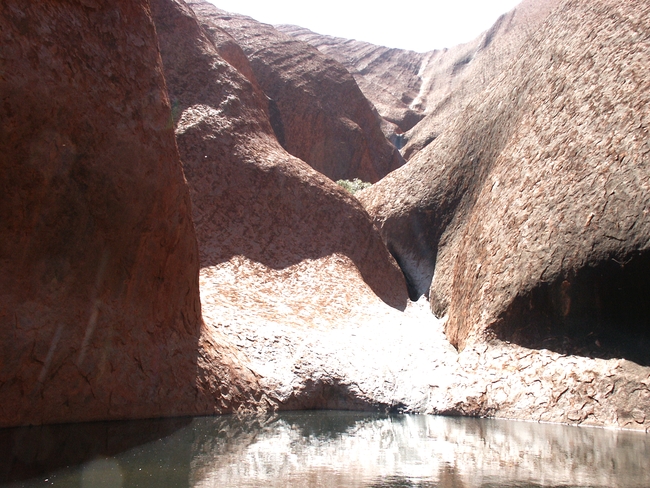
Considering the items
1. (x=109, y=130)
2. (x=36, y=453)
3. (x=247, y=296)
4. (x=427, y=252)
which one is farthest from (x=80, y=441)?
(x=427, y=252)

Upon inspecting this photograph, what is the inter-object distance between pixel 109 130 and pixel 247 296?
19.9 feet

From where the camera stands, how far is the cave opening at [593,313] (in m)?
10.3

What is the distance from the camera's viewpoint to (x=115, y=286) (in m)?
8.35

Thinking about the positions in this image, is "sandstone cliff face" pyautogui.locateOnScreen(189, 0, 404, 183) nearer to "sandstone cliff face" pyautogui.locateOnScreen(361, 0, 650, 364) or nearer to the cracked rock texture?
"sandstone cliff face" pyautogui.locateOnScreen(361, 0, 650, 364)

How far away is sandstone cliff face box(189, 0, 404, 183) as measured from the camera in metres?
30.0

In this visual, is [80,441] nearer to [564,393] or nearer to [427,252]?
[564,393]

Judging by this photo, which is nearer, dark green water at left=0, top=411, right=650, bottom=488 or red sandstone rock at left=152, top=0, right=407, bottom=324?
dark green water at left=0, top=411, right=650, bottom=488

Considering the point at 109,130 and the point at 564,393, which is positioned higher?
the point at 109,130

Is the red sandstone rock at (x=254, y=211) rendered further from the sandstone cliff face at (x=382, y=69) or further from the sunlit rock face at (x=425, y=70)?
the sandstone cliff face at (x=382, y=69)

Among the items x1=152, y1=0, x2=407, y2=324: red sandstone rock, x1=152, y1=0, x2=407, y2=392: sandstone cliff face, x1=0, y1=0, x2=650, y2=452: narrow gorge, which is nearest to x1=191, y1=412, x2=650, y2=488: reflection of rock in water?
x1=0, y1=0, x2=650, y2=452: narrow gorge

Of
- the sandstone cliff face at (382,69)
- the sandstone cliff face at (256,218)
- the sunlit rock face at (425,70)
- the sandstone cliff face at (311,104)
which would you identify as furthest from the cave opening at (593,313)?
the sandstone cliff face at (382,69)

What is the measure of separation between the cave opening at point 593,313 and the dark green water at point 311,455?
1917mm

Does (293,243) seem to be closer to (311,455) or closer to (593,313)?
(593,313)

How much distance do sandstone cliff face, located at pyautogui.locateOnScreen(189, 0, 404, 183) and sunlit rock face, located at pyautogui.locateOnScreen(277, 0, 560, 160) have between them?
575cm
